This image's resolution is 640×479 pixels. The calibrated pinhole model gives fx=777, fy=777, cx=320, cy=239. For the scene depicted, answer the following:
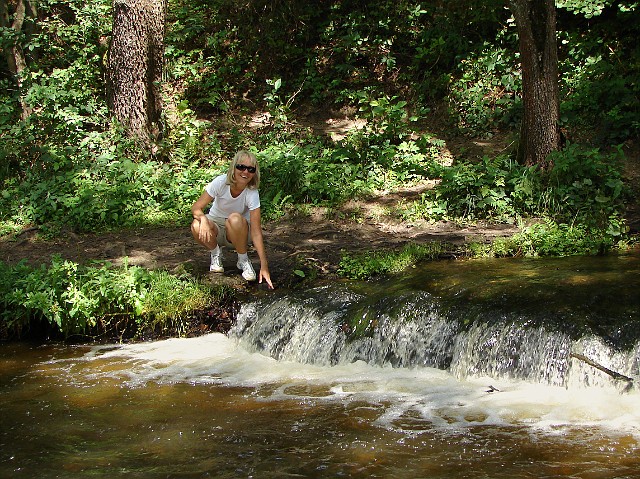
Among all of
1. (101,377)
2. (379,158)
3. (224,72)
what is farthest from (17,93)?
(101,377)

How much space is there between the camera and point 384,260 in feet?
29.7

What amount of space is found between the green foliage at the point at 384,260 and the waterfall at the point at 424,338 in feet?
1.87

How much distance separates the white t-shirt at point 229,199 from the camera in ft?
27.1

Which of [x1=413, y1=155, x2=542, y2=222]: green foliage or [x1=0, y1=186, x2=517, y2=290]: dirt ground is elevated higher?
[x1=413, y1=155, x2=542, y2=222]: green foliage

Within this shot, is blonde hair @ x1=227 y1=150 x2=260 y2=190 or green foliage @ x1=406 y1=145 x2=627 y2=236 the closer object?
blonde hair @ x1=227 y1=150 x2=260 y2=190

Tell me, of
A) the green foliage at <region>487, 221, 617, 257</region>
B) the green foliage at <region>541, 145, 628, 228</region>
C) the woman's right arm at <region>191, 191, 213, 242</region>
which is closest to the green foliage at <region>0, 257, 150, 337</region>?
the woman's right arm at <region>191, 191, 213, 242</region>

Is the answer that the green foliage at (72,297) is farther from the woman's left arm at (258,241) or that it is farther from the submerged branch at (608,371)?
the submerged branch at (608,371)


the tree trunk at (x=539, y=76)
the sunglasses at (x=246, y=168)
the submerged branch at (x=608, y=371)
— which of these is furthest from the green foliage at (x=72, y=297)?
the tree trunk at (x=539, y=76)

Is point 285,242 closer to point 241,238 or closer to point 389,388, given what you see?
point 241,238

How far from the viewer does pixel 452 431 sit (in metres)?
5.48

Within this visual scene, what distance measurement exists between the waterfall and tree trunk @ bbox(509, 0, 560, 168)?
4.38 metres

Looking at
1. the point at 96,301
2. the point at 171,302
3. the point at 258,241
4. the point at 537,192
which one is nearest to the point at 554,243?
the point at 537,192

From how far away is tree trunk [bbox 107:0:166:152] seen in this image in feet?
41.3

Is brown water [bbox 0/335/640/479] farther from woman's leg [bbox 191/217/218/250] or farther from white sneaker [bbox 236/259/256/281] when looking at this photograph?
woman's leg [bbox 191/217/218/250]
